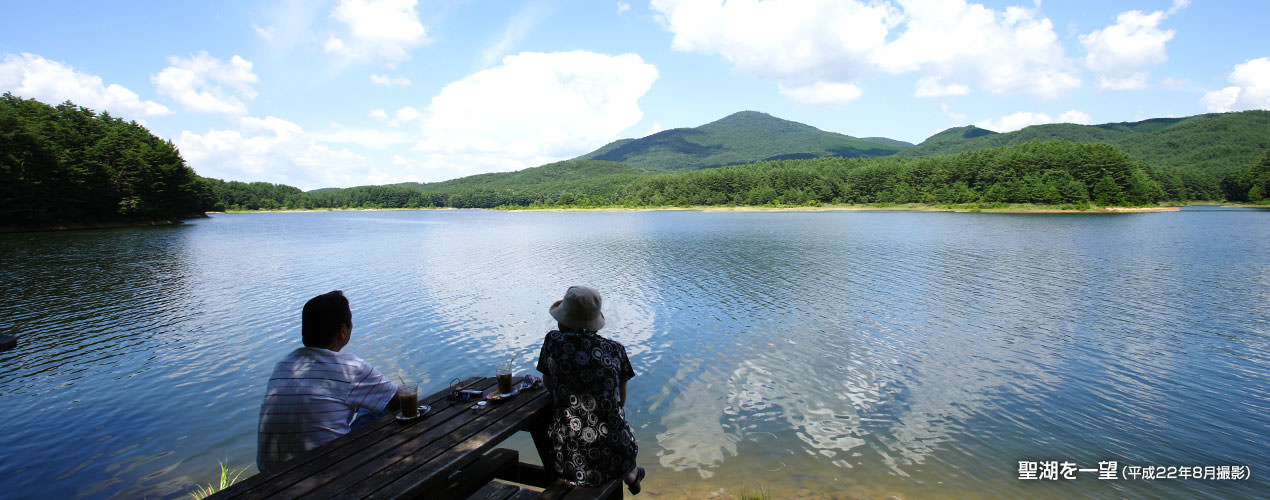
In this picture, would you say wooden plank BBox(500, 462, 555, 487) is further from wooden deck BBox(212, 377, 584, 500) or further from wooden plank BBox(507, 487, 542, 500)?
wooden plank BBox(507, 487, 542, 500)

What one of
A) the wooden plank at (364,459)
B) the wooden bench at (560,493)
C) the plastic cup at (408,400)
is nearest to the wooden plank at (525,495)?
the wooden bench at (560,493)

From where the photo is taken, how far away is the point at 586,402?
401cm

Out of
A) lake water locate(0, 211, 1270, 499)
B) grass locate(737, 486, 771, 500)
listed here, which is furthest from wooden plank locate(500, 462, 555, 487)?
grass locate(737, 486, 771, 500)

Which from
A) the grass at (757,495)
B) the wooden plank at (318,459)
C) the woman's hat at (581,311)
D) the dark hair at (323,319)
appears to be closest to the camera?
the wooden plank at (318,459)

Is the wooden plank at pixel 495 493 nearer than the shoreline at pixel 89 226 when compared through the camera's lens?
Yes

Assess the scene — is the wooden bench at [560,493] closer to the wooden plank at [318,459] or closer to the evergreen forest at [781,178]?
the wooden plank at [318,459]

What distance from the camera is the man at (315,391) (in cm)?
371

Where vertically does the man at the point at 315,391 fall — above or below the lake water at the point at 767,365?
above

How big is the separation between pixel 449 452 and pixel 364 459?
19.3 inches

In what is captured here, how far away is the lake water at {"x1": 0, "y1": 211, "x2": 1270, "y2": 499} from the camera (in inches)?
264

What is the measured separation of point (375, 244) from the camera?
42.5 metres

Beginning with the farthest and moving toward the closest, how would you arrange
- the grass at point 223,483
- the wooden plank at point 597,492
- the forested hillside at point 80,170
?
the forested hillside at point 80,170 → the grass at point 223,483 → the wooden plank at point 597,492

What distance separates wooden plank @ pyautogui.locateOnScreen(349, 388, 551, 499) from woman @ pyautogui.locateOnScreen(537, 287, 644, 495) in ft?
1.02

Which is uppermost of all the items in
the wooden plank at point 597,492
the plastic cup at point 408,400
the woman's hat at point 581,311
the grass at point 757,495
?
the woman's hat at point 581,311
